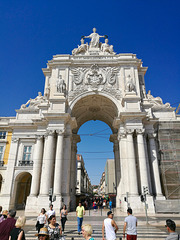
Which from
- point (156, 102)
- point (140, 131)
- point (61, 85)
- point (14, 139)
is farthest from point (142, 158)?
point (14, 139)

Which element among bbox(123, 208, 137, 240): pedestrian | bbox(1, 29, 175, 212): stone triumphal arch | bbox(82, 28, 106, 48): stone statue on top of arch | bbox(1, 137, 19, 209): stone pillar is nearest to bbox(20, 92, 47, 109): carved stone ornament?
bbox(1, 29, 175, 212): stone triumphal arch

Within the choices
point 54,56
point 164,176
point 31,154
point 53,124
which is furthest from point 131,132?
point 54,56

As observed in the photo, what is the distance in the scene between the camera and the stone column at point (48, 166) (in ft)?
67.3

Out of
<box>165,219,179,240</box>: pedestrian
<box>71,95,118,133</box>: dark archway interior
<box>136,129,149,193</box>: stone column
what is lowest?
<box>165,219,179,240</box>: pedestrian

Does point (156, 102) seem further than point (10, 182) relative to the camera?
Yes

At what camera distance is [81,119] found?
106 feet

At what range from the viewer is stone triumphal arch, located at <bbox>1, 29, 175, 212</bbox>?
21172 millimetres

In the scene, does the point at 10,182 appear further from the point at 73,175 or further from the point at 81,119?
the point at 81,119

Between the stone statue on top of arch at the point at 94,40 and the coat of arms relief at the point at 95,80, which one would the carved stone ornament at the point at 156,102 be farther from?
the stone statue on top of arch at the point at 94,40

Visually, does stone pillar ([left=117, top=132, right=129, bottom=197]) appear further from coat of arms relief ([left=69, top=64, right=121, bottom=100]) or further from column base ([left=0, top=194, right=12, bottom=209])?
column base ([left=0, top=194, right=12, bottom=209])

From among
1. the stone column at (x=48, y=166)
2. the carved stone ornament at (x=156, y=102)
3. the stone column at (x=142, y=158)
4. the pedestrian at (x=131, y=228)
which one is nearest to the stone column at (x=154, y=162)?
the stone column at (x=142, y=158)

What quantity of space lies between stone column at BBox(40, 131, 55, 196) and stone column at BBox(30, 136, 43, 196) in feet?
4.69

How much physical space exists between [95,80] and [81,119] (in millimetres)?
8424

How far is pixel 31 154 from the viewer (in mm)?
25375
